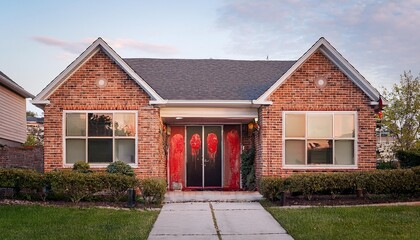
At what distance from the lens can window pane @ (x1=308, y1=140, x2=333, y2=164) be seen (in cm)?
1744

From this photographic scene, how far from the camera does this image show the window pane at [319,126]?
17.4m

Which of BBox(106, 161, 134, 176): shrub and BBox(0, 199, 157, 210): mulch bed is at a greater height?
BBox(106, 161, 134, 176): shrub

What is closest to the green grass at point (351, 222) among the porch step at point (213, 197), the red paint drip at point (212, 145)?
the porch step at point (213, 197)

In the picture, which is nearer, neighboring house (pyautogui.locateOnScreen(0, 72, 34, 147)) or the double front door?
the double front door

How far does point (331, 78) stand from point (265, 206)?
5.24 meters

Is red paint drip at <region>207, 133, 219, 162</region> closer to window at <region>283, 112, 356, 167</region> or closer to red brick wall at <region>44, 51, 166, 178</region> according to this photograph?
red brick wall at <region>44, 51, 166, 178</region>

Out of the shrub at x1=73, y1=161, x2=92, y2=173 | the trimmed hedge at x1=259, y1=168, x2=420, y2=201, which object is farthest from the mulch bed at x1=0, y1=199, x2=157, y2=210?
the trimmed hedge at x1=259, y1=168, x2=420, y2=201

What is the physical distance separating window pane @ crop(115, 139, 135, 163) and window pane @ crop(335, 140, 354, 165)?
644cm

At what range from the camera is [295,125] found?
57.2ft

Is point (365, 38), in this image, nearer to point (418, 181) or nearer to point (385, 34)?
point (385, 34)

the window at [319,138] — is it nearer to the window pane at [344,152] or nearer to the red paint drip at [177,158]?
the window pane at [344,152]

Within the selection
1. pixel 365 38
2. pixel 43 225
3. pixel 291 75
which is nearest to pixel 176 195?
pixel 291 75

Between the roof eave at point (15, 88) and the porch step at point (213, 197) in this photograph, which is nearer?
the porch step at point (213, 197)

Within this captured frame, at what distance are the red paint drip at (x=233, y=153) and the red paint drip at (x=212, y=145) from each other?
49 cm
